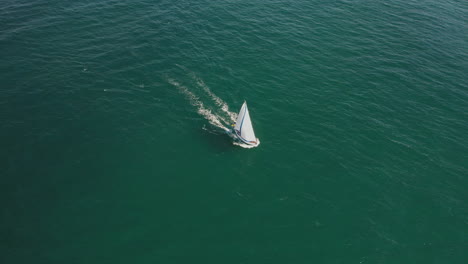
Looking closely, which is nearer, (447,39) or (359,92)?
(359,92)

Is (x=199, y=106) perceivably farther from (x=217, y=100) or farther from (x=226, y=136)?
(x=226, y=136)

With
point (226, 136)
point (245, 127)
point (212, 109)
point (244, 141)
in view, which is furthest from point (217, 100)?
point (245, 127)

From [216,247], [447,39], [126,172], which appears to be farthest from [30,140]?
[447,39]

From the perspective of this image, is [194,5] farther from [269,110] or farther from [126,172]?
[126,172]

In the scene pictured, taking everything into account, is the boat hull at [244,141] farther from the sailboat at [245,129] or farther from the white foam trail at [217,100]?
the white foam trail at [217,100]

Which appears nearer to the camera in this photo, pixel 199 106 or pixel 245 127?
pixel 245 127

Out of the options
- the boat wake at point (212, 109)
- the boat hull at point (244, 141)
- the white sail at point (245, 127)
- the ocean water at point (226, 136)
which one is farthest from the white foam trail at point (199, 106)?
the white sail at point (245, 127)

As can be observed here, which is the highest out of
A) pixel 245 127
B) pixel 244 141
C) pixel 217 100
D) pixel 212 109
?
pixel 217 100

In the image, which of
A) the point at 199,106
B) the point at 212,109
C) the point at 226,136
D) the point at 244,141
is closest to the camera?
the point at 244,141
